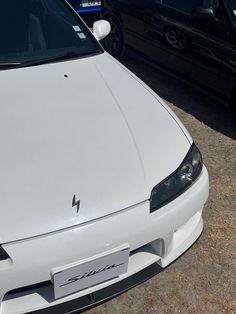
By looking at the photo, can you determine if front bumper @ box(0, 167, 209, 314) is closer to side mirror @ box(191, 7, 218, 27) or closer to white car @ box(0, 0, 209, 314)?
white car @ box(0, 0, 209, 314)

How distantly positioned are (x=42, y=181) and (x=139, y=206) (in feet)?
1.47

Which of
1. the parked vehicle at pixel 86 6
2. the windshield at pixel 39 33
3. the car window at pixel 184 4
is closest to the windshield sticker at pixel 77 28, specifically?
the windshield at pixel 39 33

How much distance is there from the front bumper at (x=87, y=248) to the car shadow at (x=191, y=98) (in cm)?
224

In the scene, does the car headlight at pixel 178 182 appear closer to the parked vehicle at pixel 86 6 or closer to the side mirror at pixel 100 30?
the side mirror at pixel 100 30

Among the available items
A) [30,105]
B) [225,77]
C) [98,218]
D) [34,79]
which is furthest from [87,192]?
[225,77]

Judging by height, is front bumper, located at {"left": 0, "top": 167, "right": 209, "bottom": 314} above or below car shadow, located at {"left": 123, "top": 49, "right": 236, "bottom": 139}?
above

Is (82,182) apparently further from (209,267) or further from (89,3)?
(89,3)

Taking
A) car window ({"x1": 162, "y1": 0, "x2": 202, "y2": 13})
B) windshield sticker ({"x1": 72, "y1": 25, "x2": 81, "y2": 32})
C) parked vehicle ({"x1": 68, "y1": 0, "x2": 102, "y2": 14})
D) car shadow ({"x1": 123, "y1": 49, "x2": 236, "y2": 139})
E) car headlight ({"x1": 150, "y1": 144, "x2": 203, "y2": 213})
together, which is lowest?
car shadow ({"x1": 123, "y1": 49, "x2": 236, "y2": 139})

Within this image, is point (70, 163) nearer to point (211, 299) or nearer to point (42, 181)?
point (42, 181)

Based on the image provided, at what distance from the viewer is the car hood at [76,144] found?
1801mm

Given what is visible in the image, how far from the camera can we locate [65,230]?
174 centimetres

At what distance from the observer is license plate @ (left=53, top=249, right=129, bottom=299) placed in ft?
5.74

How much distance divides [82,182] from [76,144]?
28 cm

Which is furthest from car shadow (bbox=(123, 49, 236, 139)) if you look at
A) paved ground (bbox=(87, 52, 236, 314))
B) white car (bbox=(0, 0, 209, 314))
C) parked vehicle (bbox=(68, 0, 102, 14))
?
white car (bbox=(0, 0, 209, 314))
